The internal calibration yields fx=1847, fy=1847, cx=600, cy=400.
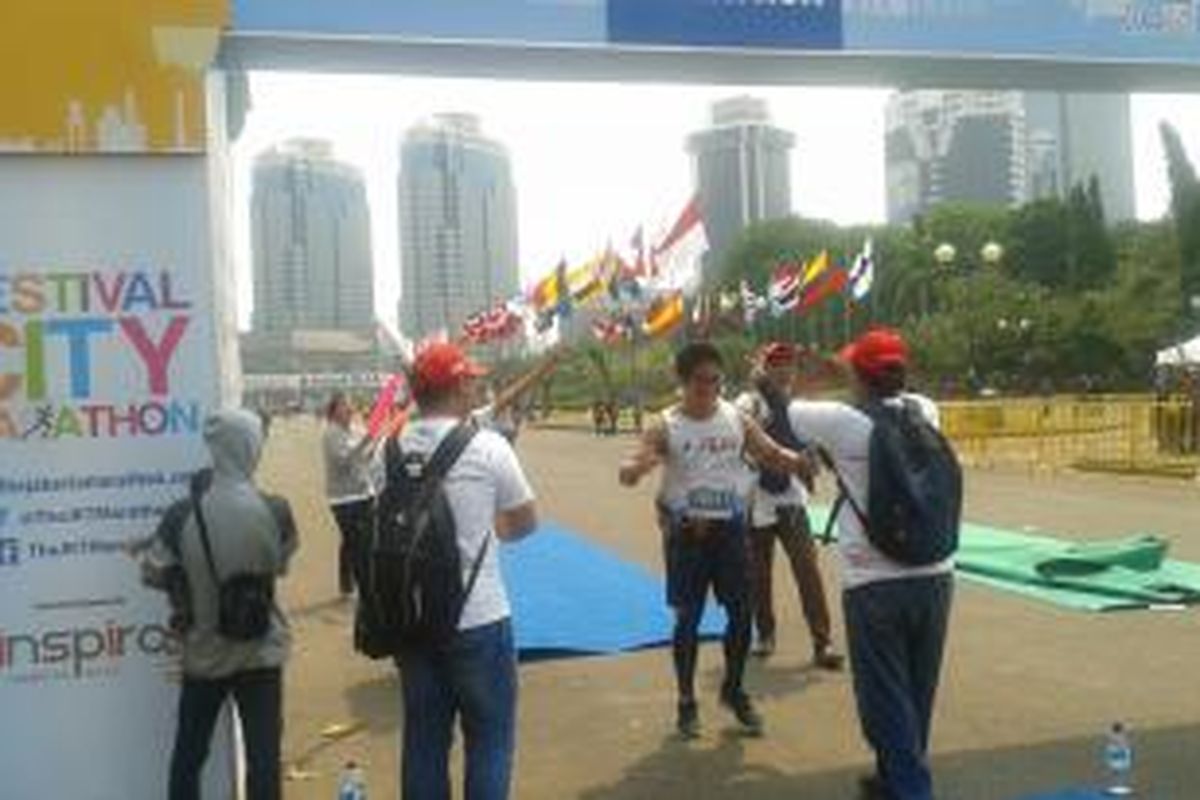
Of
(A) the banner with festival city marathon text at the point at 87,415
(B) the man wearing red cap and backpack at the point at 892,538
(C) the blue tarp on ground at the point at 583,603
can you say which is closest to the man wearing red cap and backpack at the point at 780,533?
(C) the blue tarp on ground at the point at 583,603

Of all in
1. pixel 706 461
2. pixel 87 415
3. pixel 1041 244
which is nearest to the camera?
pixel 87 415

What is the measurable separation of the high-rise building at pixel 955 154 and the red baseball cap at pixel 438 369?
11559 cm

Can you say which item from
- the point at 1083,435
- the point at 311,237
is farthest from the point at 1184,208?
the point at 1083,435

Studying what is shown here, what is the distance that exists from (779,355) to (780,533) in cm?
207

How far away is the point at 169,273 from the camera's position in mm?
6910

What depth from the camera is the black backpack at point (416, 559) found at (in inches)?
222

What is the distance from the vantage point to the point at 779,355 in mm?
9109

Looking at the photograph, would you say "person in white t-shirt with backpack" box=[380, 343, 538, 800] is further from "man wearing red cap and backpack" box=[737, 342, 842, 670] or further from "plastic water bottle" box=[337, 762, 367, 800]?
"man wearing red cap and backpack" box=[737, 342, 842, 670]

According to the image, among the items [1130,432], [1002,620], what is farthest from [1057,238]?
[1002,620]

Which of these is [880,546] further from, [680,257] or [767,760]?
[680,257]

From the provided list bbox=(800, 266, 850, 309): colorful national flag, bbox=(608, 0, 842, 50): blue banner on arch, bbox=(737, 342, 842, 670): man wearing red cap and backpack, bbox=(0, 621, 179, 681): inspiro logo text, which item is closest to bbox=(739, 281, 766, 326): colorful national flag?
bbox=(737, 342, 842, 670): man wearing red cap and backpack

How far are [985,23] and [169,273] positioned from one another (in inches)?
143

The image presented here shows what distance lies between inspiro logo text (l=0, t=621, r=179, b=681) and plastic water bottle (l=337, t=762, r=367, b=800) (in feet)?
2.81

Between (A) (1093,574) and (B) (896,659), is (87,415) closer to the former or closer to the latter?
(B) (896,659)
